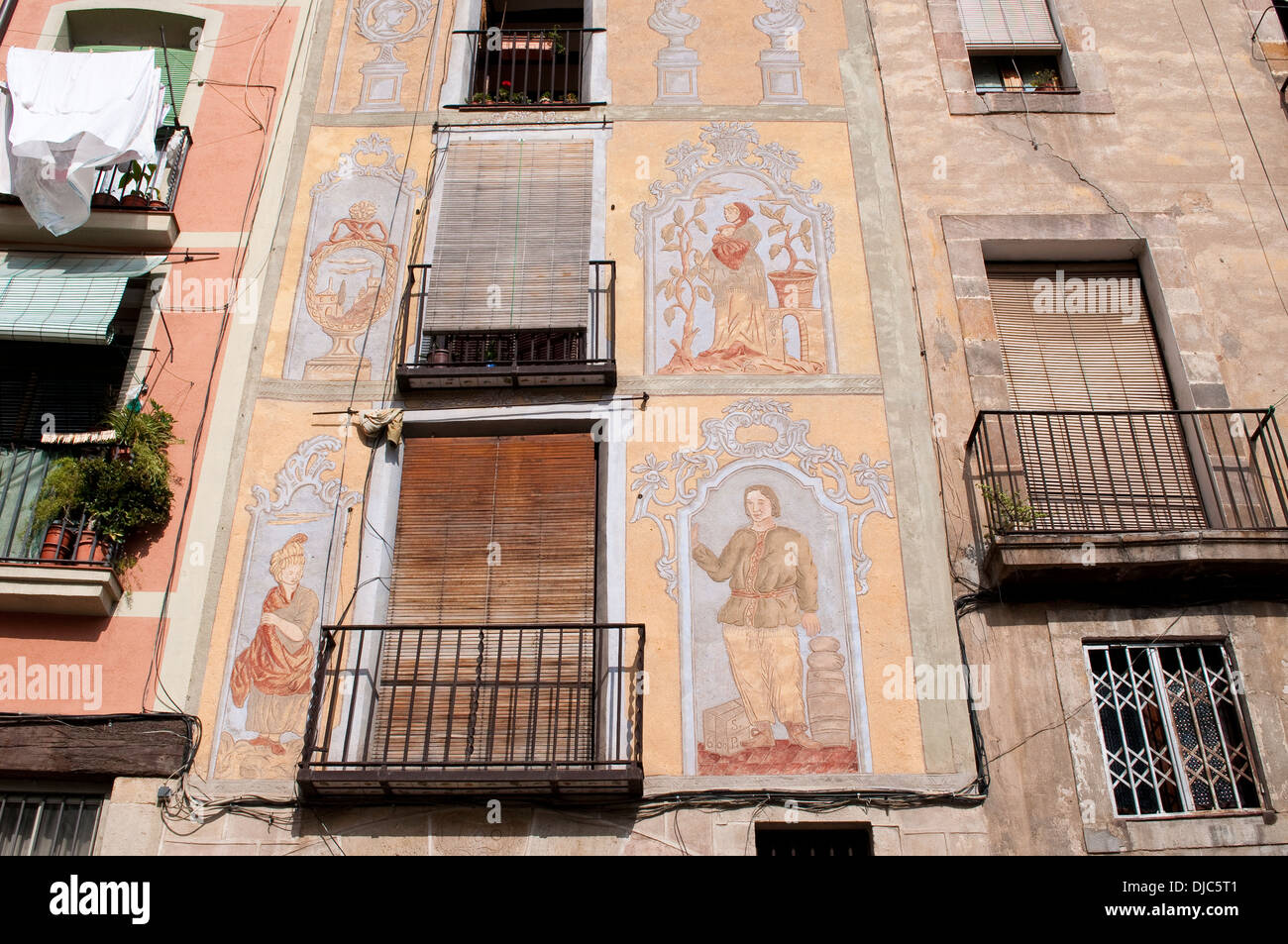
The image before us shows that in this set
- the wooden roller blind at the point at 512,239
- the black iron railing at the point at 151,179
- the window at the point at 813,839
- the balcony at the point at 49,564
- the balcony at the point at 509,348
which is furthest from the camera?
the black iron railing at the point at 151,179

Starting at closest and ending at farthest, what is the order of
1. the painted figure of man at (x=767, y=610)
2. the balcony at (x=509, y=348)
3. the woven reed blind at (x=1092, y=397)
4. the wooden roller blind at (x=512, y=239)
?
the painted figure of man at (x=767, y=610) → the woven reed blind at (x=1092, y=397) → the balcony at (x=509, y=348) → the wooden roller blind at (x=512, y=239)

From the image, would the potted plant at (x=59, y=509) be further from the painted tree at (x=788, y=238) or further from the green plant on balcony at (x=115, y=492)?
the painted tree at (x=788, y=238)

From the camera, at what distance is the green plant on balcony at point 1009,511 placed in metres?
9.24

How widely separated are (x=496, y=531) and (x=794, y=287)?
10.7ft

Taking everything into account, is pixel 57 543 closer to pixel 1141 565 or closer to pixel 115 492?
pixel 115 492

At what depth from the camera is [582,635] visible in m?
8.96

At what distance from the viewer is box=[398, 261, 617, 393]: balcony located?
1009 centimetres

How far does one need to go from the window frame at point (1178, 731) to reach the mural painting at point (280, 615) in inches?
212

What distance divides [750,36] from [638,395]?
4334 millimetres

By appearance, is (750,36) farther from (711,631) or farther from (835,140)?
(711,631)

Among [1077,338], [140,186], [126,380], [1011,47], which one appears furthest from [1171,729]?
[140,186]

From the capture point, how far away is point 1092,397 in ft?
34.0

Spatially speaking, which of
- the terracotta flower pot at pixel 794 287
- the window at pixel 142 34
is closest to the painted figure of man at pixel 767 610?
the terracotta flower pot at pixel 794 287
